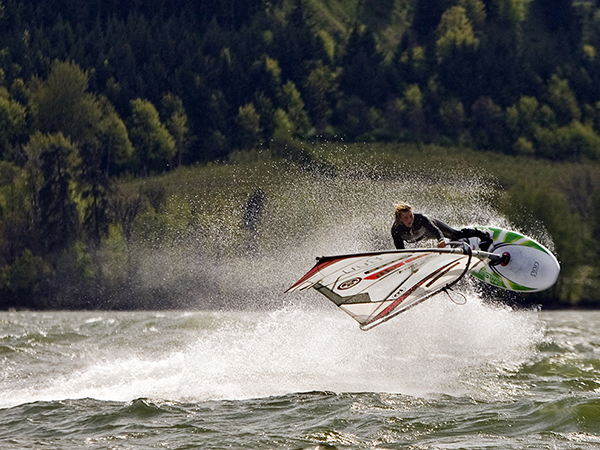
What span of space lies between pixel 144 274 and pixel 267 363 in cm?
4258

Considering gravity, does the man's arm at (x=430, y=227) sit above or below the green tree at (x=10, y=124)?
above

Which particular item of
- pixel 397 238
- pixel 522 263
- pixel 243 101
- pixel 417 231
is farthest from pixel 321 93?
pixel 397 238

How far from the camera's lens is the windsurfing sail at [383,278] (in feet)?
38.0

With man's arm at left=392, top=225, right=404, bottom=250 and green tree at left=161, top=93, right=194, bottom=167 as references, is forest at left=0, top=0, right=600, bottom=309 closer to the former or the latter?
green tree at left=161, top=93, right=194, bottom=167

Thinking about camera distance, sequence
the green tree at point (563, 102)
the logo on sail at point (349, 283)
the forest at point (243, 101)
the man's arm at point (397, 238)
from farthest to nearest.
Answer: the green tree at point (563, 102) < the forest at point (243, 101) < the man's arm at point (397, 238) < the logo on sail at point (349, 283)

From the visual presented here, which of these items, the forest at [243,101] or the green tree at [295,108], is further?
the green tree at [295,108]

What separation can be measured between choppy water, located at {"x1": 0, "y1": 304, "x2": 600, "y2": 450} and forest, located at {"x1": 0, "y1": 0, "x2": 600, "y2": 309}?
35.2m

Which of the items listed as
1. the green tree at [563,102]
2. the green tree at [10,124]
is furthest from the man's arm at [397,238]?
the green tree at [563,102]

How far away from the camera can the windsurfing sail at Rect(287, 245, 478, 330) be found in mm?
11578

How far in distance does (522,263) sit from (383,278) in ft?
12.8

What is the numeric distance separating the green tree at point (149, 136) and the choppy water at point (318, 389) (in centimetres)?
5558

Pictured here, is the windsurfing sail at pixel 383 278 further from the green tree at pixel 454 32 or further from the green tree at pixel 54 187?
the green tree at pixel 454 32

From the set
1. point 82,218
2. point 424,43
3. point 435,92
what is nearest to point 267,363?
point 82,218

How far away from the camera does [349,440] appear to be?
1016cm
